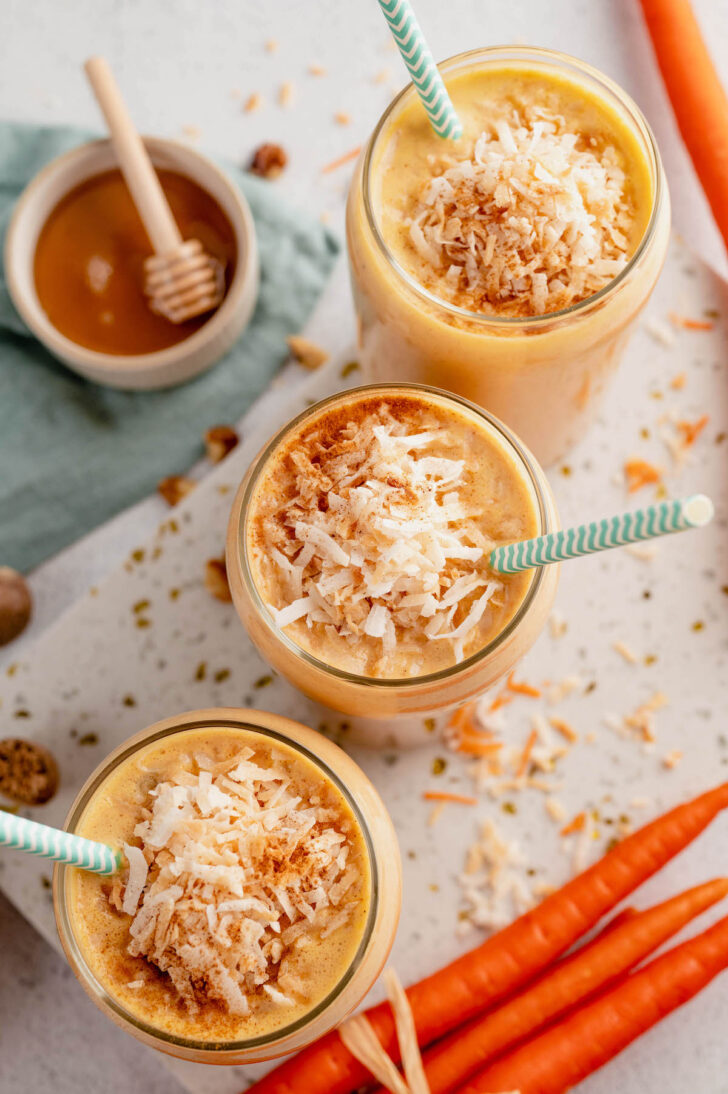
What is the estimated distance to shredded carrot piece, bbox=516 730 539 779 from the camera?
1790 millimetres

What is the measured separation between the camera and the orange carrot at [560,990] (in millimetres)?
1700

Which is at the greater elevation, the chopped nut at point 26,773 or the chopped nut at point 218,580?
the chopped nut at point 218,580

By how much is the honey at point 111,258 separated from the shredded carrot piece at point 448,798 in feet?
3.18

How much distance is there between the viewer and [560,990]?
5.61 ft

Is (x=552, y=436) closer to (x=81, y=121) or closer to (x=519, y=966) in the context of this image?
(x=519, y=966)

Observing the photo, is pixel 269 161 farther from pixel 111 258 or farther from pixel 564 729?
pixel 564 729

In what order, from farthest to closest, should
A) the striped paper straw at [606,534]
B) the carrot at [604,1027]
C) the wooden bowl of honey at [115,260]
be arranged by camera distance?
the wooden bowl of honey at [115,260], the carrot at [604,1027], the striped paper straw at [606,534]

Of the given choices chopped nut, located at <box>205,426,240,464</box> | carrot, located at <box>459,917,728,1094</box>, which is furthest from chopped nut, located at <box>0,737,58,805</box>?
carrot, located at <box>459,917,728,1094</box>

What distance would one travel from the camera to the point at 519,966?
1.71 meters

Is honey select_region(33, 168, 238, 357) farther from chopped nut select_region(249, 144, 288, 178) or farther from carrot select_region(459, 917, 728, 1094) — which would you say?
carrot select_region(459, 917, 728, 1094)

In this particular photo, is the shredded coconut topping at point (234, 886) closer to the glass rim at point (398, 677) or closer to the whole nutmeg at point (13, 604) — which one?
the glass rim at point (398, 677)

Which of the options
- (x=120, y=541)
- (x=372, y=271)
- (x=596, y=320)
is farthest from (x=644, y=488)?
(x=120, y=541)

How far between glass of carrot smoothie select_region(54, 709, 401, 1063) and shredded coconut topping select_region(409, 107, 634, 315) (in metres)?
0.68

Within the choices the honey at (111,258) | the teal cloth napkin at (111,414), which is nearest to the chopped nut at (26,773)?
the teal cloth napkin at (111,414)
